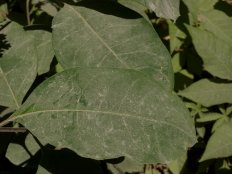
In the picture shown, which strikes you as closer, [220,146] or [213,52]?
[220,146]

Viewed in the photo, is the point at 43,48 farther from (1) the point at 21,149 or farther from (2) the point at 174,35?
(2) the point at 174,35

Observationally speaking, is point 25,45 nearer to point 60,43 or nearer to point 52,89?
point 60,43

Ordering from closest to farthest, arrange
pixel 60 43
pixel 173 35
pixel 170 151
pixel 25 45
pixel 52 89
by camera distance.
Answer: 1. pixel 170 151
2. pixel 52 89
3. pixel 60 43
4. pixel 25 45
5. pixel 173 35

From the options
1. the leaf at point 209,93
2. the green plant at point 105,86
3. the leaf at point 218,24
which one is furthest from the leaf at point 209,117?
the leaf at point 218,24

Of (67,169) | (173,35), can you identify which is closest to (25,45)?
(67,169)

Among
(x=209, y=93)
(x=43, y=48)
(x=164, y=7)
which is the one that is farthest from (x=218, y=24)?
(x=43, y=48)
